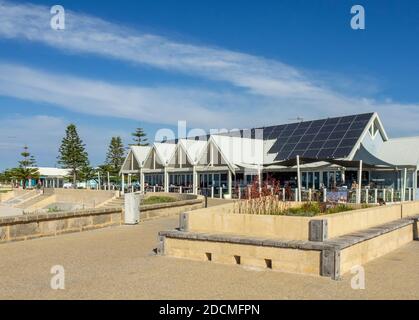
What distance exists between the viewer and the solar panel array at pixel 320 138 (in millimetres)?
25594

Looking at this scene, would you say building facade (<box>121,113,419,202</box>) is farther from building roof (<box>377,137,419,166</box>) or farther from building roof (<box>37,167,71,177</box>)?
building roof (<box>37,167,71,177</box>)

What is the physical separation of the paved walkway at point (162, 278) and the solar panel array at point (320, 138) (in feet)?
53.3

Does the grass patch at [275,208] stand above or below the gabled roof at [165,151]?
below

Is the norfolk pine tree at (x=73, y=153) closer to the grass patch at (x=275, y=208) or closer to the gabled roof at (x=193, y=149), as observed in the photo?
the gabled roof at (x=193, y=149)

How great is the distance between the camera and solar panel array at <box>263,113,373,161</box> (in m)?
25.6

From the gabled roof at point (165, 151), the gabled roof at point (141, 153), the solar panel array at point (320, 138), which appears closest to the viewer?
the solar panel array at point (320, 138)

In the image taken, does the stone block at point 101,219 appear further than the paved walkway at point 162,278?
Yes

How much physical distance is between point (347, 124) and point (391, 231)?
1879cm

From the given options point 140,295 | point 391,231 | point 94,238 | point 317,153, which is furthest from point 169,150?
point 140,295

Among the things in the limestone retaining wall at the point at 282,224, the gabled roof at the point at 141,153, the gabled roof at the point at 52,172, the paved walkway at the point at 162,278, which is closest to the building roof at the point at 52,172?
the gabled roof at the point at 52,172

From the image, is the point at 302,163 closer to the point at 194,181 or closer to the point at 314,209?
the point at 194,181

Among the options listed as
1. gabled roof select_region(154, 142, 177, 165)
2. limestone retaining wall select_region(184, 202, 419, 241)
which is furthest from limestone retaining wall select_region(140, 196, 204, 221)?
gabled roof select_region(154, 142, 177, 165)

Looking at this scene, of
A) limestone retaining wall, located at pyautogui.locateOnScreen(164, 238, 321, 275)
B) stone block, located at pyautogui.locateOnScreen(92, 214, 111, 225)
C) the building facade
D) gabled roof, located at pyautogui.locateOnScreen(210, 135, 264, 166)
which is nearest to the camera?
limestone retaining wall, located at pyautogui.locateOnScreen(164, 238, 321, 275)

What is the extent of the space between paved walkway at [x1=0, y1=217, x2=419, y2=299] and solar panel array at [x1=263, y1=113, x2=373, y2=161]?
16.2m
